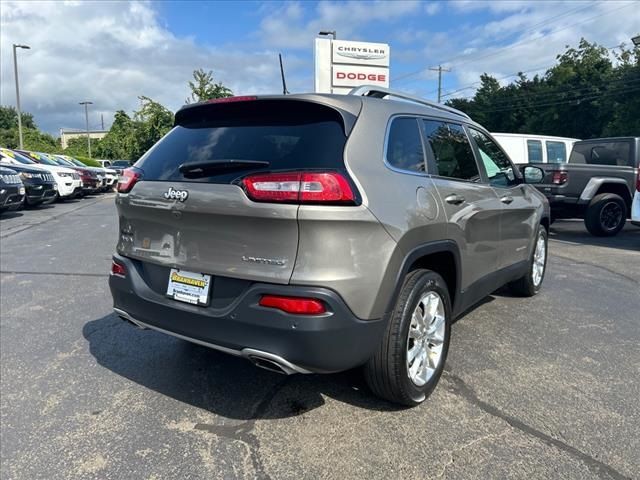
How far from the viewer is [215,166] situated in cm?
263

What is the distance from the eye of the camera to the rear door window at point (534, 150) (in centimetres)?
1291

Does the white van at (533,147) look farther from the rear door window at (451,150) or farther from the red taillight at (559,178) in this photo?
the rear door window at (451,150)

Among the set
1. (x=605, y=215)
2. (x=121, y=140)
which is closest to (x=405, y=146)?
(x=605, y=215)

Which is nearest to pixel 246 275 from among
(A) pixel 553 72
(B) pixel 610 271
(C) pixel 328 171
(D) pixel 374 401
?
(C) pixel 328 171

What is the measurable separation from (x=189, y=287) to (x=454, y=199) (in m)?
1.77

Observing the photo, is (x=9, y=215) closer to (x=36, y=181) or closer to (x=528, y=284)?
(x=36, y=181)

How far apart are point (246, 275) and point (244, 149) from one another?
27.3 inches

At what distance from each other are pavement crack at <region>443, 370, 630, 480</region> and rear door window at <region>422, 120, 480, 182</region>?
4.54 feet

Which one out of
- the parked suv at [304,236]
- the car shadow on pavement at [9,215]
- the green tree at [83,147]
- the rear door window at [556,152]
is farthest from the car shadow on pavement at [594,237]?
the green tree at [83,147]

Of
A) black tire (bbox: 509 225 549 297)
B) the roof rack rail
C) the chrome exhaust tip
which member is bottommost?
black tire (bbox: 509 225 549 297)

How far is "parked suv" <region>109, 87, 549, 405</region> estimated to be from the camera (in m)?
2.36

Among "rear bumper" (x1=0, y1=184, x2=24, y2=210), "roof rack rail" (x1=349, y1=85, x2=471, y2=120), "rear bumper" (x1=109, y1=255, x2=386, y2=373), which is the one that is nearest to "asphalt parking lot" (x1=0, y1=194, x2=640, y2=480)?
"rear bumper" (x1=109, y1=255, x2=386, y2=373)

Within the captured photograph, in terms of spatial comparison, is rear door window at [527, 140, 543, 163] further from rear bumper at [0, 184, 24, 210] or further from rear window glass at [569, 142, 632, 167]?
rear bumper at [0, 184, 24, 210]

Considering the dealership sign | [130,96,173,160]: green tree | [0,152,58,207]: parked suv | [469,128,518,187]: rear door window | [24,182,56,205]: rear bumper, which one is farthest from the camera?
[130,96,173,160]: green tree
